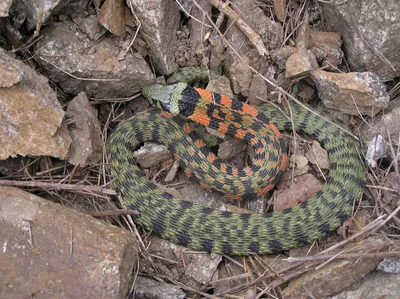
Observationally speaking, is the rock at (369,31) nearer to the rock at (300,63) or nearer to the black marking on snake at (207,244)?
the rock at (300,63)

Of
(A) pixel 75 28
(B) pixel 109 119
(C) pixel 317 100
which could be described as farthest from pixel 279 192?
(A) pixel 75 28

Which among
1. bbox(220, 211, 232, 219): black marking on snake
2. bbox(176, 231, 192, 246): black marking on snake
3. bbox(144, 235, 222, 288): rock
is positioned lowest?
bbox(144, 235, 222, 288): rock

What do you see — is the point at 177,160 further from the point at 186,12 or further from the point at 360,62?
the point at 360,62

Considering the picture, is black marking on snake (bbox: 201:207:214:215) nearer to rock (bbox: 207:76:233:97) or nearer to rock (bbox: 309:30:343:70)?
rock (bbox: 207:76:233:97)

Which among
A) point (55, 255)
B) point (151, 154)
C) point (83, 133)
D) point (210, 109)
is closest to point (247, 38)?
point (210, 109)

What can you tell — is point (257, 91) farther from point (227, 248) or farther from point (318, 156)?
point (227, 248)

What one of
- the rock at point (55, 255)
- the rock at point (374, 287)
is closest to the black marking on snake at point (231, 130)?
the rock at point (55, 255)

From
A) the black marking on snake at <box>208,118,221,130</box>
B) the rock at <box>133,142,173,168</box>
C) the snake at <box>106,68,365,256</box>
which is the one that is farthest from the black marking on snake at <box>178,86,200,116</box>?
the rock at <box>133,142,173,168</box>
